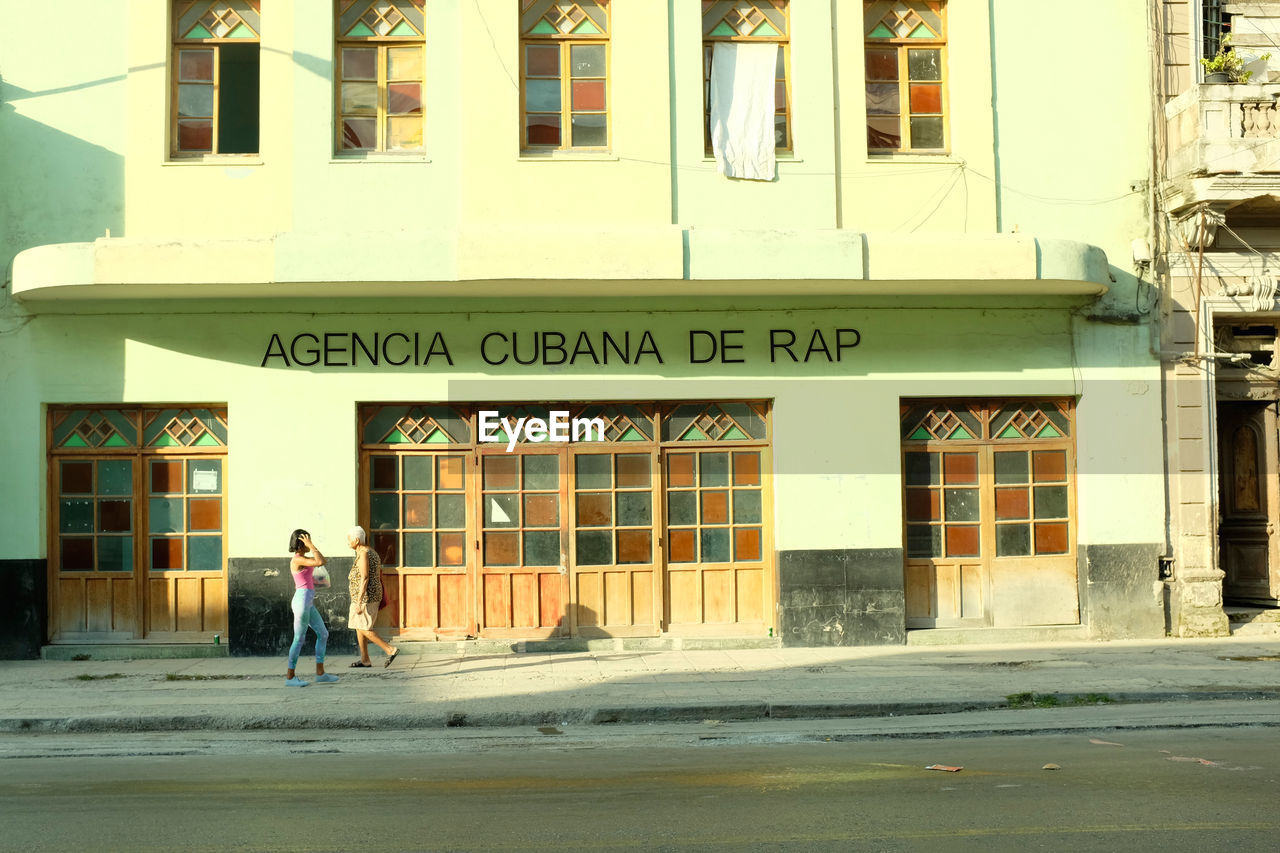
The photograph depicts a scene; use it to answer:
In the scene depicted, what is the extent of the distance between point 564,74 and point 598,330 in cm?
293

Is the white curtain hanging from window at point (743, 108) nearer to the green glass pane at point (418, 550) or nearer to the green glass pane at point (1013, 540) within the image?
the green glass pane at point (1013, 540)

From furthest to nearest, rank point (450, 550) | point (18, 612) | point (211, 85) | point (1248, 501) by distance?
1. point (1248, 501)
2. point (450, 550)
3. point (211, 85)
4. point (18, 612)

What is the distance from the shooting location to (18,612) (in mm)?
13234

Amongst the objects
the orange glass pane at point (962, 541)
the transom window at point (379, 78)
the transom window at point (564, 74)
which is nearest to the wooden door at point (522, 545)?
the transom window at point (564, 74)

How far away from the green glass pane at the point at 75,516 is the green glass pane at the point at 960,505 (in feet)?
32.2

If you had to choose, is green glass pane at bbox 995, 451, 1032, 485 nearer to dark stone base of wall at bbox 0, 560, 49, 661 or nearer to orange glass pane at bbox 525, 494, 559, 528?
orange glass pane at bbox 525, 494, 559, 528

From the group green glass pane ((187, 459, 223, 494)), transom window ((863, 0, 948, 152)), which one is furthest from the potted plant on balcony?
green glass pane ((187, 459, 223, 494))

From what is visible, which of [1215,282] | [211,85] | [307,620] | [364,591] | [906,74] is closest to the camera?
[307,620]

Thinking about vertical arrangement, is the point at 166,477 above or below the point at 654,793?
above

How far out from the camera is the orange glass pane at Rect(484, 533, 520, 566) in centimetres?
1382

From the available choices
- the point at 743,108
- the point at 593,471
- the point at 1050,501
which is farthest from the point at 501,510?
the point at 1050,501

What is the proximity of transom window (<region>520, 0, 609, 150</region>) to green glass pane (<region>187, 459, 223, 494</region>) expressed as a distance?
5.08 meters

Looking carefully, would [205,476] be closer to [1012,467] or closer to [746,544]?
[746,544]

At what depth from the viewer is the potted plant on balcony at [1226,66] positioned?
14.0 meters
